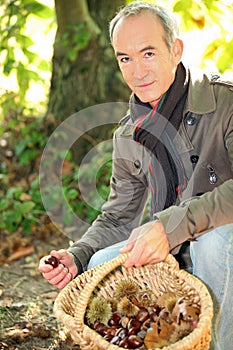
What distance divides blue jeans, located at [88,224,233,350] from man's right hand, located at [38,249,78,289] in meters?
0.48

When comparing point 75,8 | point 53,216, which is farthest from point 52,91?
point 53,216

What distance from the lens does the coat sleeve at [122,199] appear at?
236 centimetres

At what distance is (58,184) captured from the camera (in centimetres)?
410

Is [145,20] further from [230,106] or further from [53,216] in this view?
[53,216]

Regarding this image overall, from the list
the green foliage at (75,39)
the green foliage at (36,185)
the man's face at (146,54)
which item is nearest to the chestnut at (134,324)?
the man's face at (146,54)

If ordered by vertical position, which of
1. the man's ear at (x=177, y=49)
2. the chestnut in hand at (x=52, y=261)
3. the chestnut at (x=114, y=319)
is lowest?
the chestnut at (x=114, y=319)

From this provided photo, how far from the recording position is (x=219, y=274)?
190 centimetres

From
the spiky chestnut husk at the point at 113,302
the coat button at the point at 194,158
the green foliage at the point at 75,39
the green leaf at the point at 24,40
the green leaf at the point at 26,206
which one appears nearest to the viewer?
the spiky chestnut husk at the point at 113,302

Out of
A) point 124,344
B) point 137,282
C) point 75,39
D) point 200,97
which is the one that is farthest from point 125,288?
point 75,39

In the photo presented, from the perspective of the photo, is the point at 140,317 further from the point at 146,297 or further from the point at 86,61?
the point at 86,61

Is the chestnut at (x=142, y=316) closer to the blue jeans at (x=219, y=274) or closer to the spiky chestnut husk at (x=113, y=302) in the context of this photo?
the spiky chestnut husk at (x=113, y=302)

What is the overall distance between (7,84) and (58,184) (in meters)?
2.27

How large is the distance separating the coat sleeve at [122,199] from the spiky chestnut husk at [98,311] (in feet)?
1.31

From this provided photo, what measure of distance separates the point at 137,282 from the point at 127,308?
136 mm
